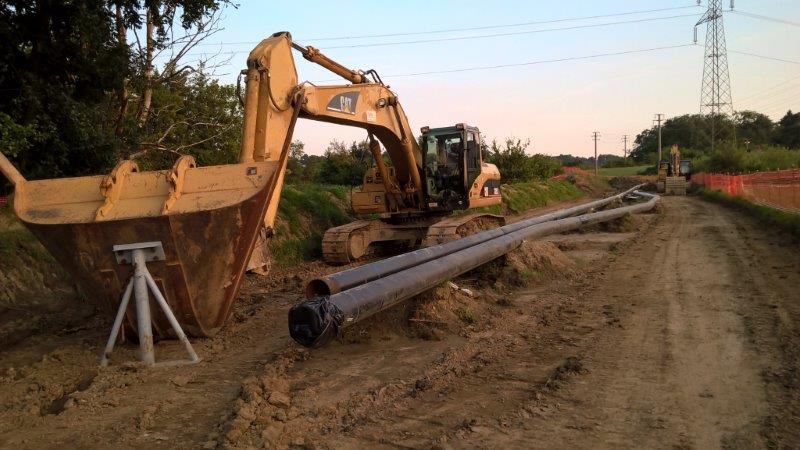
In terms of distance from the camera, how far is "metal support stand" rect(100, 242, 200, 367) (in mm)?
5418

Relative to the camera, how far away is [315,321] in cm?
466

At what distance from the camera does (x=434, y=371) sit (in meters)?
5.27

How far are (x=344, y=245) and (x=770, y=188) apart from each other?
51.1 ft

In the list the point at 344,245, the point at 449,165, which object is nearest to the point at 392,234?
the point at 344,245

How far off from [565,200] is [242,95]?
3277 centimetres

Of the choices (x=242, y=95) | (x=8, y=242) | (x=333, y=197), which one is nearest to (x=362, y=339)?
(x=242, y=95)

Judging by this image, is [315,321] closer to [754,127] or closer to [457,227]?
[457,227]

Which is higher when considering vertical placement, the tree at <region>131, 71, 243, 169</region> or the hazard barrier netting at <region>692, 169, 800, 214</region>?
the tree at <region>131, 71, 243, 169</region>

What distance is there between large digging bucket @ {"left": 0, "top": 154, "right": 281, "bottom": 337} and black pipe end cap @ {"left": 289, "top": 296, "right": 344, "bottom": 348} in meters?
1.23

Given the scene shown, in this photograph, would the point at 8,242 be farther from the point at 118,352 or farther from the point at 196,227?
the point at 196,227

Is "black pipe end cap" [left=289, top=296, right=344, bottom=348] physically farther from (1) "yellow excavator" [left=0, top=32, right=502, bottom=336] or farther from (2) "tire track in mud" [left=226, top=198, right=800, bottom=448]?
(1) "yellow excavator" [left=0, top=32, right=502, bottom=336]

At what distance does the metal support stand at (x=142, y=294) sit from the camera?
5418 millimetres

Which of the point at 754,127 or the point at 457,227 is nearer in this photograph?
the point at 457,227

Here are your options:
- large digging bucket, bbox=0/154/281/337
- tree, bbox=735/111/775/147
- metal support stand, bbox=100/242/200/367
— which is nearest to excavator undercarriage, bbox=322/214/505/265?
large digging bucket, bbox=0/154/281/337
